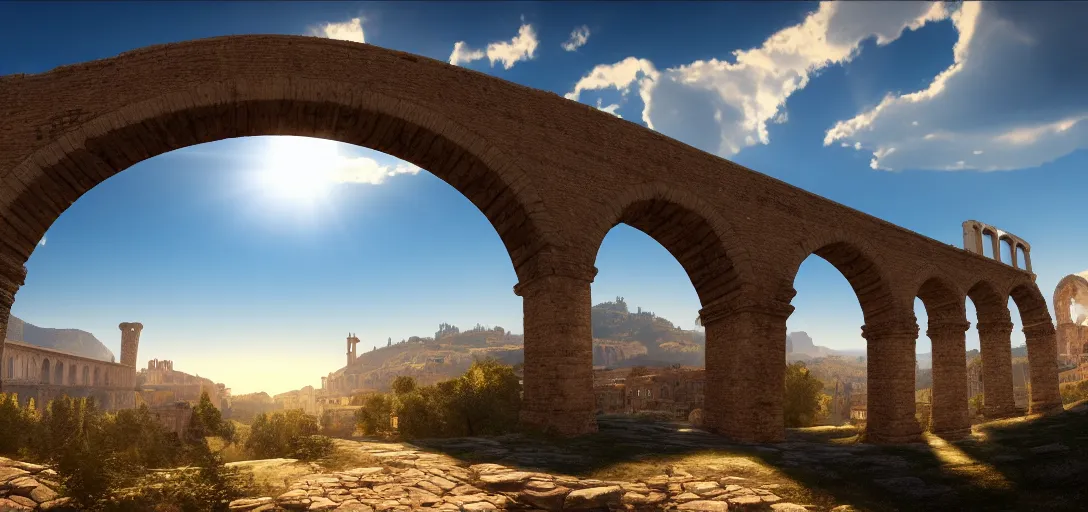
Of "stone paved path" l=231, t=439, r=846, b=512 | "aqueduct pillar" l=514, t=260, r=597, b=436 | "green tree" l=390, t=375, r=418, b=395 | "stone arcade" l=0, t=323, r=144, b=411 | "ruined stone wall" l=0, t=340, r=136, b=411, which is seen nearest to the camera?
"stone paved path" l=231, t=439, r=846, b=512

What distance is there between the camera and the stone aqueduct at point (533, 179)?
10.3 metres

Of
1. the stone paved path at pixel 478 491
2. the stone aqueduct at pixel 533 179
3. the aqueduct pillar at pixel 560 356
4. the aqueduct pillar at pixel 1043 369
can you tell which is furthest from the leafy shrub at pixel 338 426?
the aqueduct pillar at pixel 1043 369

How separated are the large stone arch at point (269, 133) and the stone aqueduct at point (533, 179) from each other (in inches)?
1.2

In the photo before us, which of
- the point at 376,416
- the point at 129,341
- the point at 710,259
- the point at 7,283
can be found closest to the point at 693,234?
the point at 710,259

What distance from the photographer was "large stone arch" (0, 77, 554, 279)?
33.1 feet

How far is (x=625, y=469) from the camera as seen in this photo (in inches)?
402

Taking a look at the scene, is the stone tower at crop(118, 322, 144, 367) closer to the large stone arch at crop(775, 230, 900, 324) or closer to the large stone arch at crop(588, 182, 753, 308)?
the large stone arch at crop(588, 182, 753, 308)

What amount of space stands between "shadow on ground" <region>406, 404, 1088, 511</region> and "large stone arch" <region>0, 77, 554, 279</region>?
3941 millimetres

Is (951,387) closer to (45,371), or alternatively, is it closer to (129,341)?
(45,371)

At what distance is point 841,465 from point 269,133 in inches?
509

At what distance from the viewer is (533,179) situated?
40.9ft

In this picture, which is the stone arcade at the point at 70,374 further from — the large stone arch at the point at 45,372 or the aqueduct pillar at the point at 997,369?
the aqueduct pillar at the point at 997,369

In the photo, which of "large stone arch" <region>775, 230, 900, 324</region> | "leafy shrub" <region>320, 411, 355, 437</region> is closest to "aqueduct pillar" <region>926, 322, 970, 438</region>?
"large stone arch" <region>775, 230, 900, 324</region>

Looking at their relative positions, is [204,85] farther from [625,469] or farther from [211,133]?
[625,469]
